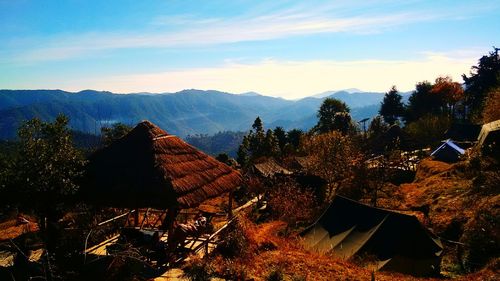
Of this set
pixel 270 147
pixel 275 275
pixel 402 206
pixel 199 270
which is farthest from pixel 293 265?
pixel 270 147

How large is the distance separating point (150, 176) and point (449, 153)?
34.4 metres

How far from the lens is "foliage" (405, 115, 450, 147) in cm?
5566

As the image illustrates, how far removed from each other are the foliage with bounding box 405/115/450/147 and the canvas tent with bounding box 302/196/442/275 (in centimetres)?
4336

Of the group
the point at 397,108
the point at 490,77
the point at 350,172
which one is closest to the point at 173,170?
the point at 350,172

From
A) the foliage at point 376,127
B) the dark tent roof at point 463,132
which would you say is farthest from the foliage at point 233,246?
the foliage at point 376,127

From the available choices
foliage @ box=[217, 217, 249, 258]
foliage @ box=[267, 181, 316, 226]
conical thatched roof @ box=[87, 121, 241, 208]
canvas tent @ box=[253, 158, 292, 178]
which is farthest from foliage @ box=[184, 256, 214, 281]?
canvas tent @ box=[253, 158, 292, 178]

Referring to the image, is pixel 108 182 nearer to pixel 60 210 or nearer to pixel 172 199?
pixel 60 210

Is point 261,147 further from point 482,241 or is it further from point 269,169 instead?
point 482,241

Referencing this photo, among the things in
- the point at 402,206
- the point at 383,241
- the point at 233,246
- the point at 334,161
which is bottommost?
the point at 402,206

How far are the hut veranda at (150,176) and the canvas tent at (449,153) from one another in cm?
2972

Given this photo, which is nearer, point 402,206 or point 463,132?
point 402,206

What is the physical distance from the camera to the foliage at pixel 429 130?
55.7 metres

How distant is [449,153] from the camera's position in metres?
38.8

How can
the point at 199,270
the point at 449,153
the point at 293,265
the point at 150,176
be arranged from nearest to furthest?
1. the point at 199,270
2. the point at 293,265
3. the point at 150,176
4. the point at 449,153
